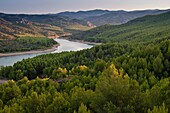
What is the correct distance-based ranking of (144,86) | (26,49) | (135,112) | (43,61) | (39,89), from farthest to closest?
(26,49)
(43,61)
(39,89)
(144,86)
(135,112)

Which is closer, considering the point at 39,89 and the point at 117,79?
the point at 117,79

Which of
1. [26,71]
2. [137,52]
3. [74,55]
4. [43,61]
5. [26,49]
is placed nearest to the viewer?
[137,52]

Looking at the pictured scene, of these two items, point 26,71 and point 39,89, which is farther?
point 26,71

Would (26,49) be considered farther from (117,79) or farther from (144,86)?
(117,79)

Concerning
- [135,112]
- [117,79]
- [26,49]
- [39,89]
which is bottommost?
[26,49]

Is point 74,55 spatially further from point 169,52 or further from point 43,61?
point 169,52

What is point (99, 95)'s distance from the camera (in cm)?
2867

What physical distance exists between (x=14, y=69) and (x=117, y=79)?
227 ft

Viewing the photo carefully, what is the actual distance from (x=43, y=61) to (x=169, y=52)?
4816cm

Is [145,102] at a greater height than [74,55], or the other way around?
[145,102]

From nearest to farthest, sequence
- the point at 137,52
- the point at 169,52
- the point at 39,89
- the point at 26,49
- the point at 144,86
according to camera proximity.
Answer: the point at 144,86
the point at 39,89
the point at 169,52
the point at 137,52
the point at 26,49

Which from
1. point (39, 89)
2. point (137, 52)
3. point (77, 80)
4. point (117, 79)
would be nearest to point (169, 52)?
point (137, 52)

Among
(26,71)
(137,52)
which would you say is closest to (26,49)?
(26,71)

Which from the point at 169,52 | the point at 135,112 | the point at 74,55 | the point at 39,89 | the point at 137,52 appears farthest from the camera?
the point at 74,55
